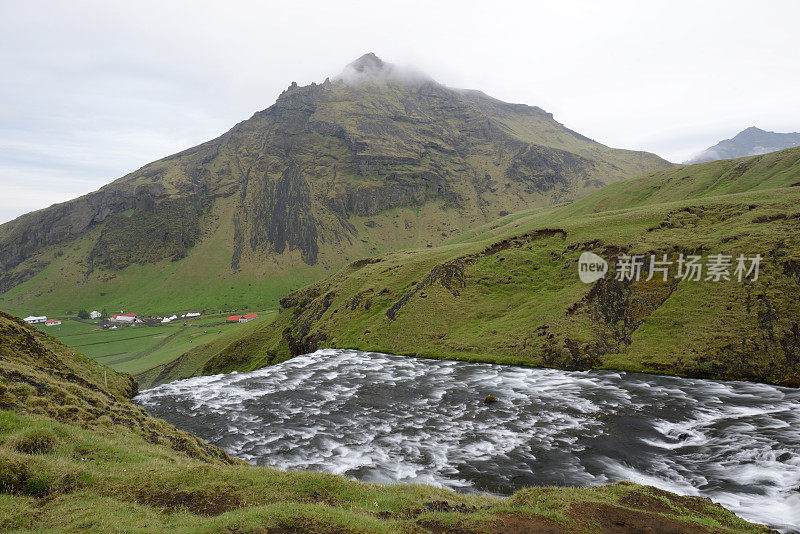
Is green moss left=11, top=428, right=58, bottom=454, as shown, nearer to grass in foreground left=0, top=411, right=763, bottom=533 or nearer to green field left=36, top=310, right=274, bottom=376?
grass in foreground left=0, top=411, right=763, bottom=533

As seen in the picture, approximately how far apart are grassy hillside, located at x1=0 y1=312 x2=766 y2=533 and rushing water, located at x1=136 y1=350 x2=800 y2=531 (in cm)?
781

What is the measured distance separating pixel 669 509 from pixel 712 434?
57.9ft

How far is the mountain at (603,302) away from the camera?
4331 cm

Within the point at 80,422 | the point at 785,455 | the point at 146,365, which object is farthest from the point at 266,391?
the point at 146,365

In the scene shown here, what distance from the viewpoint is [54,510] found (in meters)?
12.0

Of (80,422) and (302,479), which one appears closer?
(302,479)

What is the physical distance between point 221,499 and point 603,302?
5524 cm

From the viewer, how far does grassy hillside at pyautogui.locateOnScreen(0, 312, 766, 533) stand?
39.6 feet

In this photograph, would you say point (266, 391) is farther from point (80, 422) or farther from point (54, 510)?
point (54, 510)

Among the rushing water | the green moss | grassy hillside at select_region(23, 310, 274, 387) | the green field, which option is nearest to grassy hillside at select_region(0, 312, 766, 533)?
the green moss

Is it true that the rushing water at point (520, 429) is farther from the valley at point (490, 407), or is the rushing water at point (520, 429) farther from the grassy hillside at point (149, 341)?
the grassy hillside at point (149, 341)

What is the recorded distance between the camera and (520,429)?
32094 mm

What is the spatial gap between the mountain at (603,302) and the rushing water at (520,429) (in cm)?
456

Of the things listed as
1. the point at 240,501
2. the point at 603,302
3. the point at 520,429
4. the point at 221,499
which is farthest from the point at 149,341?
the point at 240,501
